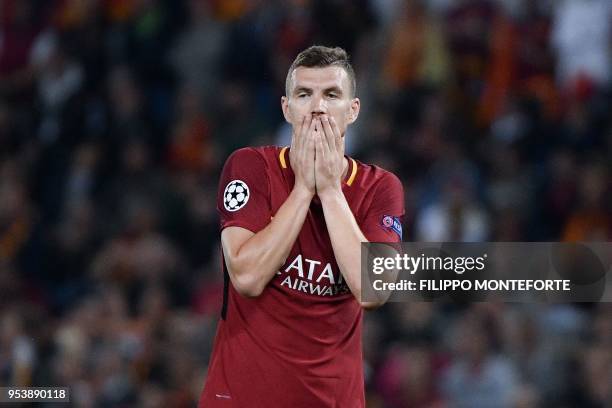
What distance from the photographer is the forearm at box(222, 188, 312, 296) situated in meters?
4.10

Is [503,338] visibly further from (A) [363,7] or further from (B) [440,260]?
(A) [363,7]

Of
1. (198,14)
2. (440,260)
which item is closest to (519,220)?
(440,260)

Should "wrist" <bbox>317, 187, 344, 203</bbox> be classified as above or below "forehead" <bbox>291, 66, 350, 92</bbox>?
below

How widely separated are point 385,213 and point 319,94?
51 centimetres

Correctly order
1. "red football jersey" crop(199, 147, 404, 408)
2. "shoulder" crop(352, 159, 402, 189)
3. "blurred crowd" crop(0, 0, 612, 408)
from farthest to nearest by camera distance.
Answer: "blurred crowd" crop(0, 0, 612, 408)
"shoulder" crop(352, 159, 402, 189)
"red football jersey" crop(199, 147, 404, 408)

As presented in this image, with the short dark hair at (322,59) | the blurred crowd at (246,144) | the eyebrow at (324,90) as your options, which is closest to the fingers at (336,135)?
the eyebrow at (324,90)

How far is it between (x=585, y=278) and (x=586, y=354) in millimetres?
490

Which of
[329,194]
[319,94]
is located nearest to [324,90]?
[319,94]

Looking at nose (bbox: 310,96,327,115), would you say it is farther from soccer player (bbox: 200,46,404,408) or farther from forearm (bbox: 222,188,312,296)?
forearm (bbox: 222,188,312,296)

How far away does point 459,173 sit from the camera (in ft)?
29.3

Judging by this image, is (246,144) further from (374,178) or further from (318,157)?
(318,157)

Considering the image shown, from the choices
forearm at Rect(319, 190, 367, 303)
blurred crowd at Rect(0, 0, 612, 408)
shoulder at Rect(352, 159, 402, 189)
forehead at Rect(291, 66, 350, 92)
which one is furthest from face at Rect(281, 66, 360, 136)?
blurred crowd at Rect(0, 0, 612, 408)

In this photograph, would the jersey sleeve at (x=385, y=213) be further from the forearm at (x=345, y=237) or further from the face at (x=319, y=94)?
the face at (x=319, y=94)

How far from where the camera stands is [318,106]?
14.2 ft
